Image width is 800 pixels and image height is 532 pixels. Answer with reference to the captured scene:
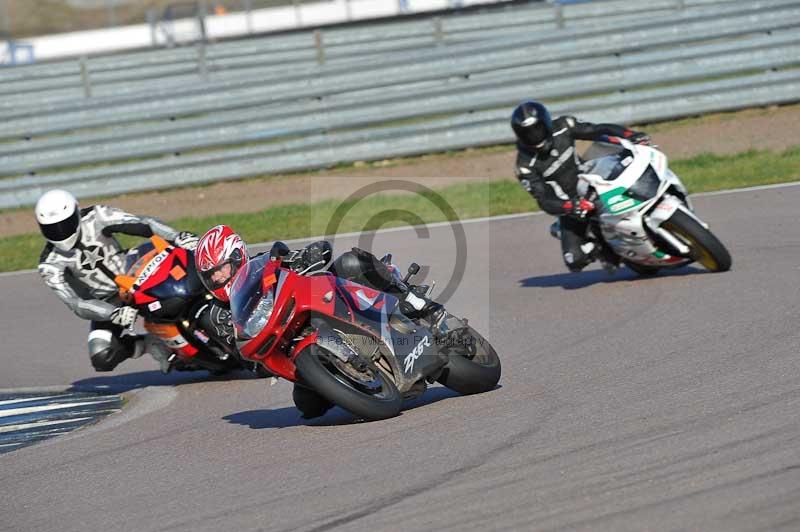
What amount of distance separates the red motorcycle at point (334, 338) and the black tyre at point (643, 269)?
12.4 ft

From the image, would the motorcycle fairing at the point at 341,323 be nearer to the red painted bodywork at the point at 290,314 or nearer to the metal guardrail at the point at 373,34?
the red painted bodywork at the point at 290,314

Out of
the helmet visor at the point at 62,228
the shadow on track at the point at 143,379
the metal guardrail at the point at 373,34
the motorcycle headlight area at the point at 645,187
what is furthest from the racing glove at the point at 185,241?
the metal guardrail at the point at 373,34

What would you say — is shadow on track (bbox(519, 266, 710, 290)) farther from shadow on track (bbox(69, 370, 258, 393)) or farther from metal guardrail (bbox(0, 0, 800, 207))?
metal guardrail (bbox(0, 0, 800, 207))

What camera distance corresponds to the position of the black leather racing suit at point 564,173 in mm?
10047

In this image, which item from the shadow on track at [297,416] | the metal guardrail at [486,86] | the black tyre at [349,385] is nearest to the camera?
the black tyre at [349,385]

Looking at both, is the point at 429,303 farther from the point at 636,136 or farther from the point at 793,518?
the point at 636,136

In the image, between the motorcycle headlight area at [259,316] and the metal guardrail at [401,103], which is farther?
the metal guardrail at [401,103]

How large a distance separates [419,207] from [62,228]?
7.21 m

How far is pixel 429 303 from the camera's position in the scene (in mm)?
6879

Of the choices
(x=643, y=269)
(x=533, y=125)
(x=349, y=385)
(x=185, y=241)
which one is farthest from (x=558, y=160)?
(x=349, y=385)

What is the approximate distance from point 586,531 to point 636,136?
605 cm

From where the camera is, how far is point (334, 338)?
621 centimetres

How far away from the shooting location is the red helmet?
6777mm

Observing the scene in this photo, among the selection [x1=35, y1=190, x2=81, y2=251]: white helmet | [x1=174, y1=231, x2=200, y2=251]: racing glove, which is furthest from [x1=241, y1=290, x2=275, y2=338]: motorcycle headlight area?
[x1=35, y1=190, x2=81, y2=251]: white helmet
